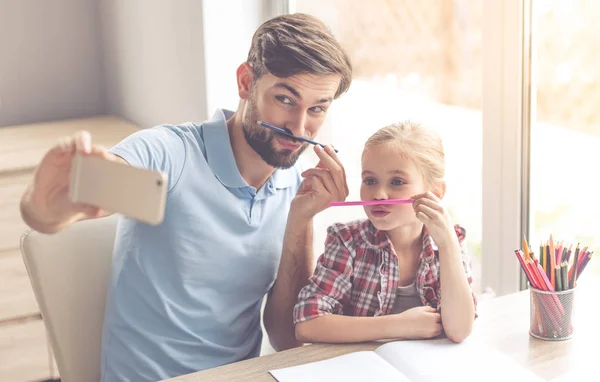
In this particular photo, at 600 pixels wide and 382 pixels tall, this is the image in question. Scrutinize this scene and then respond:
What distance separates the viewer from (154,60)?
259 centimetres

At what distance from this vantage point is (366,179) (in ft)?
4.59

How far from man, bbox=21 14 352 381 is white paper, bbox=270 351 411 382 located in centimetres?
32

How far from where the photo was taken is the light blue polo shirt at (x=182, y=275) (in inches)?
58.7

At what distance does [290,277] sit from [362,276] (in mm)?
180

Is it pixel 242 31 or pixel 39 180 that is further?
pixel 242 31

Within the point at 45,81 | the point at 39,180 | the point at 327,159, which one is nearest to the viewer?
the point at 39,180

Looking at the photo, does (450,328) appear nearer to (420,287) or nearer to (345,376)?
(420,287)

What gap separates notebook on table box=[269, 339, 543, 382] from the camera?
3.89 feet

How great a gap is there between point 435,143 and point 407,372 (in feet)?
1.36

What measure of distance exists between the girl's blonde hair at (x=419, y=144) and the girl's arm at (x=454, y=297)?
14cm

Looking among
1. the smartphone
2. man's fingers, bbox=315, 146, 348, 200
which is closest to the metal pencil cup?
man's fingers, bbox=315, 146, 348, 200

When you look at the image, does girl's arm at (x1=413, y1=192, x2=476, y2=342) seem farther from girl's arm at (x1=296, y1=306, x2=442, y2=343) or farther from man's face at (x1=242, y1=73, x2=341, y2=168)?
man's face at (x1=242, y1=73, x2=341, y2=168)

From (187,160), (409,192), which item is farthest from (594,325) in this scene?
(187,160)

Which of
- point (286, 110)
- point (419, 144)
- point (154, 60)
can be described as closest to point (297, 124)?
point (286, 110)
